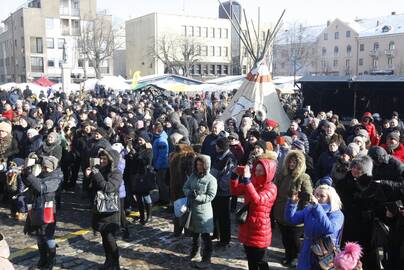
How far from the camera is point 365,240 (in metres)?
5.24

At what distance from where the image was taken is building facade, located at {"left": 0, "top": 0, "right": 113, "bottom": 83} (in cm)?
5991

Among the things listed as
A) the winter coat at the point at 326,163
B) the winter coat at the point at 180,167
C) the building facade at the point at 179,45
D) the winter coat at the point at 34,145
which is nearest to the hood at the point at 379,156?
the winter coat at the point at 326,163

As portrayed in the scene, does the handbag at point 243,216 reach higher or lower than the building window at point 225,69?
lower

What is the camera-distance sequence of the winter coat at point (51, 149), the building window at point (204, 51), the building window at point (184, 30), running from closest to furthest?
the winter coat at point (51, 149) → the building window at point (184, 30) → the building window at point (204, 51)

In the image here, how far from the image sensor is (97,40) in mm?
60094

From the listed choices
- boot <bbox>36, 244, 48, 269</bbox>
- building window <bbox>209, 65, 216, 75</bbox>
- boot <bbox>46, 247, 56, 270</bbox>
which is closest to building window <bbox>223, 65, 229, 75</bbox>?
building window <bbox>209, 65, 216, 75</bbox>

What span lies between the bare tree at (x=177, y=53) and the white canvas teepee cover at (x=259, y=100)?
48.7 metres

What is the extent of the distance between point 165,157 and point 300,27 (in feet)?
238

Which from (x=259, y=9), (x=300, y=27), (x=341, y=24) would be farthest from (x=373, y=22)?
(x=259, y=9)

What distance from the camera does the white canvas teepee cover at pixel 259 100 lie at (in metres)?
15.5

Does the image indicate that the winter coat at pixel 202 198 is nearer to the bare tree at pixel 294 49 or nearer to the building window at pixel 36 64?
the building window at pixel 36 64

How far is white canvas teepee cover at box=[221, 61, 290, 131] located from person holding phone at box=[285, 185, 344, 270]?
35.7 feet

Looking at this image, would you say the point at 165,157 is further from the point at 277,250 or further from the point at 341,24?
the point at 341,24

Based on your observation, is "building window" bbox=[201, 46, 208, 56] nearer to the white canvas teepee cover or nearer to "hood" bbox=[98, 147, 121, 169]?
the white canvas teepee cover
